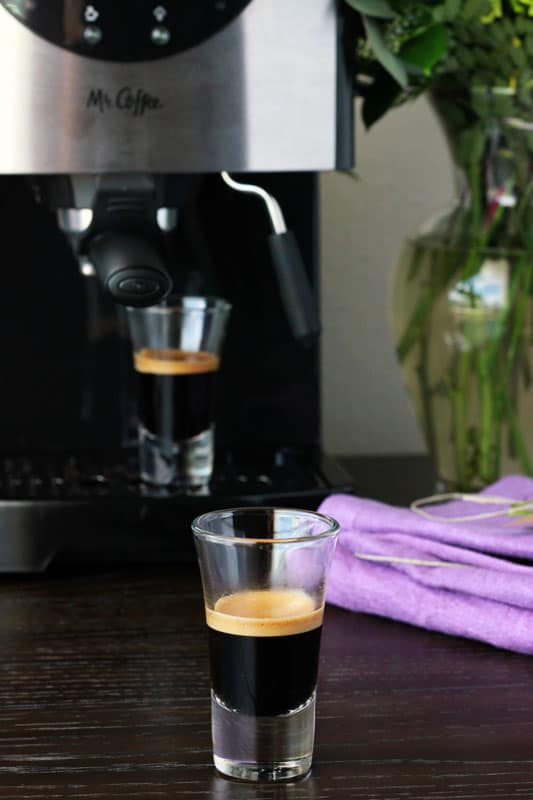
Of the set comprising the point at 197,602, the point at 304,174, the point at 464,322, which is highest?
the point at 304,174

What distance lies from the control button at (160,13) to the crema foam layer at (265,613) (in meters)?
0.37

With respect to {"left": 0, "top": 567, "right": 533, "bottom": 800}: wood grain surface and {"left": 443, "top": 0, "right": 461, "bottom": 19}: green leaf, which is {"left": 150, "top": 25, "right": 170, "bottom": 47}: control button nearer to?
{"left": 443, "top": 0, "right": 461, "bottom": 19}: green leaf

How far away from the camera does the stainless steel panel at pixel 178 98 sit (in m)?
0.74

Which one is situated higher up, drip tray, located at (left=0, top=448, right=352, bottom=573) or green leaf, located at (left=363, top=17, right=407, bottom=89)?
green leaf, located at (left=363, top=17, right=407, bottom=89)

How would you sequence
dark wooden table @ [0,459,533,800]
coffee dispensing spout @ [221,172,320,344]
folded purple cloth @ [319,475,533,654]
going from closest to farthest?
dark wooden table @ [0,459,533,800], folded purple cloth @ [319,475,533,654], coffee dispensing spout @ [221,172,320,344]

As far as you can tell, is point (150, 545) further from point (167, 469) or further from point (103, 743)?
point (103, 743)

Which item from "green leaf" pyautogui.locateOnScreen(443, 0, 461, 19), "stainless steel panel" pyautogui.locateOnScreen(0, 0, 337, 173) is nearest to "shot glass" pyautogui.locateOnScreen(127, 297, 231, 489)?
"stainless steel panel" pyautogui.locateOnScreen(0, 0, 337, 173)

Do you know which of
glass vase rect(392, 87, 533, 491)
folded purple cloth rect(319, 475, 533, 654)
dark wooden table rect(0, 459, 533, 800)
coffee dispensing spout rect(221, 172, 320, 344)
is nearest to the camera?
dark wooden table rect(0, 459, 533, 800)

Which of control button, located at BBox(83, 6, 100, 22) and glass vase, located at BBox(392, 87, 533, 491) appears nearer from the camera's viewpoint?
control button, located at BBox(83, 6, 100, 22)

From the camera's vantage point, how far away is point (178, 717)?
1.87 feet

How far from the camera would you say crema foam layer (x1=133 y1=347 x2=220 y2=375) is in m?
0.81

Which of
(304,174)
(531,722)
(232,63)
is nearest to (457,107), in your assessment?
(304,174)

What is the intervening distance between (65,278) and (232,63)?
0.23 metres

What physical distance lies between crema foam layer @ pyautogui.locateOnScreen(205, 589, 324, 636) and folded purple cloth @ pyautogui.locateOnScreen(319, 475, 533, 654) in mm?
161
